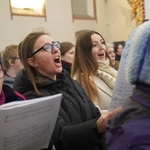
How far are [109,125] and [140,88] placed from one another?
16 centimetres

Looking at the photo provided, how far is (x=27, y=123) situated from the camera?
4.95 feet

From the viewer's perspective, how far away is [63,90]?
7.02ft

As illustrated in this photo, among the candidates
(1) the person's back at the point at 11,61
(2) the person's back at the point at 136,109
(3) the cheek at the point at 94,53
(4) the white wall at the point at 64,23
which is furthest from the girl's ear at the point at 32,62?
(4) the white wall at the point at 64,23

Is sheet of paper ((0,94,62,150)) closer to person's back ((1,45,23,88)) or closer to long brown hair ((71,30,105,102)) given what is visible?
long brown hair ((71,30,105,102))

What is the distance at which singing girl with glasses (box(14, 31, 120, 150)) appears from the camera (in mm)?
1734

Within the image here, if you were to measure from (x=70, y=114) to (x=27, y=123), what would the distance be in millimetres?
515

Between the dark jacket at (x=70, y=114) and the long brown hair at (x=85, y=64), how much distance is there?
14.5 inches

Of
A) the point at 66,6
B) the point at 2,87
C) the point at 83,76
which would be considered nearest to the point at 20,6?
the point at 66,6

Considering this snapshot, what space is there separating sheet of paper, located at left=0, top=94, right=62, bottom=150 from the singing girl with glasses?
178 mm

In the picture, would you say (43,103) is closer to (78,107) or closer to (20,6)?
(78,107)

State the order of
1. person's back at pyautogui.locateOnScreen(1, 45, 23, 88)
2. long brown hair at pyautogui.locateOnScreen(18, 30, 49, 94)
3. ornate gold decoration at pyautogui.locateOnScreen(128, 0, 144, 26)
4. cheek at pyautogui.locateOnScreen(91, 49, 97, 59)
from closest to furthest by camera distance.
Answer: long brown hair at pyautogui.locateOnScreen(18, 30, 49, 94) < cheek at pyautogui.locateOnScreen(91, 49, 97, 59) < person's back at pyautogui.locateOnScreen(1, 45, 23, 88) < ornate gold decoration at pyautogui.locateOnScreen(128, 0, 144, 26)

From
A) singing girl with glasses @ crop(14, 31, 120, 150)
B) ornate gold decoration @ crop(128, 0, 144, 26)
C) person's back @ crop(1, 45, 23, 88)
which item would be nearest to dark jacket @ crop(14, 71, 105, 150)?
singing girl with glasses @ crop(14, 31, 120, 150)

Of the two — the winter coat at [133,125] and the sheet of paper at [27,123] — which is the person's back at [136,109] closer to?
the winter coat at [133,125]

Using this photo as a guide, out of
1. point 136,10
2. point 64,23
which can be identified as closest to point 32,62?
point 64,23
